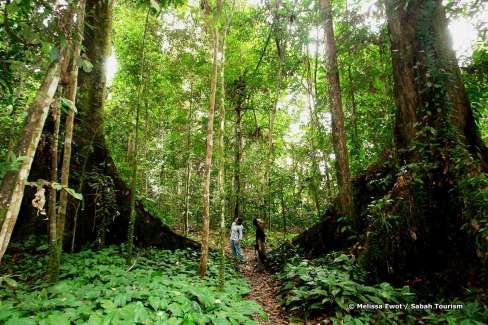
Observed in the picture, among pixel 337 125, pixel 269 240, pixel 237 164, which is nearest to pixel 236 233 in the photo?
pixel 337 125

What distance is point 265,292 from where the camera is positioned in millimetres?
7316

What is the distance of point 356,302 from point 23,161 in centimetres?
497

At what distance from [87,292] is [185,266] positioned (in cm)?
338

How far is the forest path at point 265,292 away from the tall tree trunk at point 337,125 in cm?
278

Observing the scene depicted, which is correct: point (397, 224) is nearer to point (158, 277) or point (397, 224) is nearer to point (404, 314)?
point (404, 314)

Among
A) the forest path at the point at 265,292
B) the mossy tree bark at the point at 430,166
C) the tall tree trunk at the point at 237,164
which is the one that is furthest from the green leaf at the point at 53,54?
the tall tree trunk at the point at 237,164

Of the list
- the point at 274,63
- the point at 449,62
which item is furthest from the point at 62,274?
the point at 274,63

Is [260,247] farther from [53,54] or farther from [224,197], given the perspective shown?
[53,54]

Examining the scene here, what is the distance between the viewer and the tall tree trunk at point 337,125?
788 cm

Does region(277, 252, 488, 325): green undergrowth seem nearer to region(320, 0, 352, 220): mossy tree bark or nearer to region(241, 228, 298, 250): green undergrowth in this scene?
region(320, 0, 352, 220): mossy tree bark

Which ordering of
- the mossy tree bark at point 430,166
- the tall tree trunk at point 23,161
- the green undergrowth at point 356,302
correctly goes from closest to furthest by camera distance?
the tall tree trunk at point 23,161, the green undergrowth at point 356,302, the mossy tree bark at point 430,166

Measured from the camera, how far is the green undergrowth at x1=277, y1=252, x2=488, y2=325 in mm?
4152

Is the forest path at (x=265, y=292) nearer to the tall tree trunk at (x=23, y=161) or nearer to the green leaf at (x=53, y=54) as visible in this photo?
the tall tree trunk at (x=23, y=161)

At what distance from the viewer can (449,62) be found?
563cm
